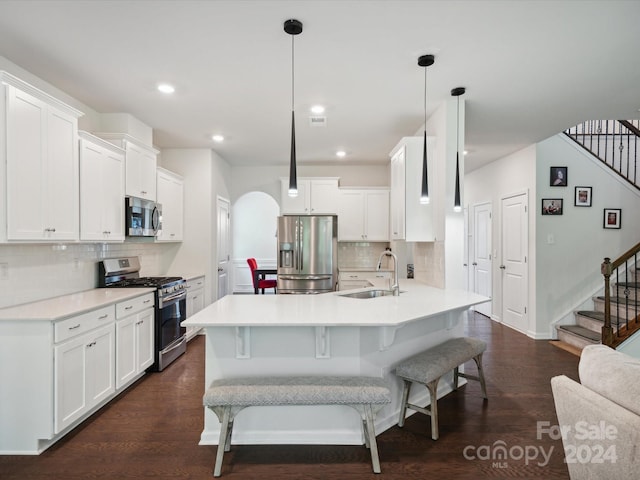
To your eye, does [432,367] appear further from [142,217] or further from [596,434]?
[142,217]

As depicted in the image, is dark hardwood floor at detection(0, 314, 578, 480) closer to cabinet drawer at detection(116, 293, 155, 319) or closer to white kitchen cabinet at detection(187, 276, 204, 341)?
cabinet drawer at detection(116, 293, 155, 319)

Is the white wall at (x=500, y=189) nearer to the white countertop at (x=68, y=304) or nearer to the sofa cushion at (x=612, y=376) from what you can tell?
the sofa cushion at (x=612, y=376)

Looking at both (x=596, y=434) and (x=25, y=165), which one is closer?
(x=596, y=434)

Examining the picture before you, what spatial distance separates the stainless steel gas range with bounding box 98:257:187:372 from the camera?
150 inches

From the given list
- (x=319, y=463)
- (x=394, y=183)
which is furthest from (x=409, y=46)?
(x=319, y=463)

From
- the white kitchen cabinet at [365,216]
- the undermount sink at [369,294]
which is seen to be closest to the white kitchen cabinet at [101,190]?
the undermount sink at [369,294]

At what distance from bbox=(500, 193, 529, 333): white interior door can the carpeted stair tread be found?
0.53 metres

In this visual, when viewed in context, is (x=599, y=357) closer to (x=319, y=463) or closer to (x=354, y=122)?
(x=319, y=463)

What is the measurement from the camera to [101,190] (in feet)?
11.1

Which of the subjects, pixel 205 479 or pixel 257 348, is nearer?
pixel 205 479

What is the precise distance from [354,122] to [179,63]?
2.06 metres

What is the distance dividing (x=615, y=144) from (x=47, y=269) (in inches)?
290

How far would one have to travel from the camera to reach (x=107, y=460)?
2.30 metres

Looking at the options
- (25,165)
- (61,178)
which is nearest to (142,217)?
(61,178)
